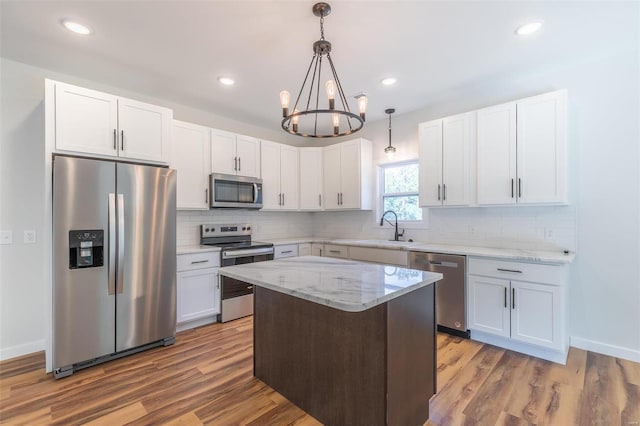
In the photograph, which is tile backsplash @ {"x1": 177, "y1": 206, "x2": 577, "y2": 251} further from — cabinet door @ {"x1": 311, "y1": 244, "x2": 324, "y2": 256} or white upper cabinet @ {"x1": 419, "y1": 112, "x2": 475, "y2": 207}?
cabinet door @ {"x1": 311, "y1": 244, "x2": 324, "y2": 256}

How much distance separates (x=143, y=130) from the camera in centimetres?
293

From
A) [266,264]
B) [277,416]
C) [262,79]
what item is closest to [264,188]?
[262,79]

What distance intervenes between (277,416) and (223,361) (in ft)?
3.06

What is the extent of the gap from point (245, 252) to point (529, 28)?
3.50 m

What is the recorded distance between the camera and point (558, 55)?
8.92 ft

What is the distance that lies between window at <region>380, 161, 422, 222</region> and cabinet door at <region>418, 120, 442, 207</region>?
1.47 feet

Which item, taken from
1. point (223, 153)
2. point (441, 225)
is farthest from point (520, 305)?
point (223, 153)

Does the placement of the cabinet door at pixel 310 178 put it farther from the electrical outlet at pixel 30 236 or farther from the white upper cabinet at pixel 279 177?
the electrical outlet at pixel 30 236

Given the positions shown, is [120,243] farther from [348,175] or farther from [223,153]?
[348,175]

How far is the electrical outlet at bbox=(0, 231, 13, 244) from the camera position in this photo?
8.90 feet

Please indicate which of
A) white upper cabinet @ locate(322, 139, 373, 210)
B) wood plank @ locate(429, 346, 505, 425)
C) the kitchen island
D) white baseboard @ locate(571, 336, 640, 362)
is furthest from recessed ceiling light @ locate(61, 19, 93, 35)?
white baseboard @ locate(571, 336, 640, 362)

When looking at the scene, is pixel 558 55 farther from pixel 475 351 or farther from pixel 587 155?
pixel 475 351

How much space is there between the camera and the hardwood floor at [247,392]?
1.92m

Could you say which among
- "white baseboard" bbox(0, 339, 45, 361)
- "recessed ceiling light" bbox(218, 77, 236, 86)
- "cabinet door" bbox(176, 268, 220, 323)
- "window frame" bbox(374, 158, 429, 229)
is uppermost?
"recessed ceiling light" bbox(218, 77, 236, 86)
